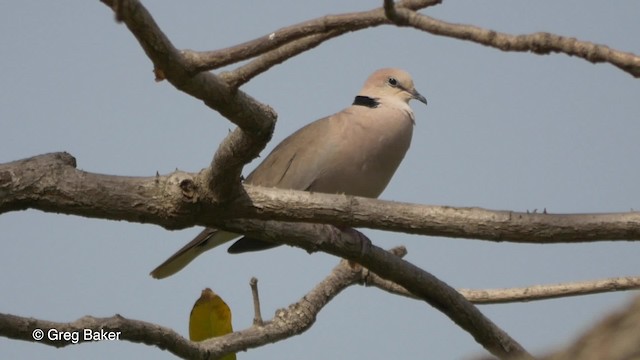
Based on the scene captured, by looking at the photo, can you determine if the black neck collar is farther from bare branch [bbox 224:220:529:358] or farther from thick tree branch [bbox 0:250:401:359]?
bare branch [bbox 224:220:529:358]

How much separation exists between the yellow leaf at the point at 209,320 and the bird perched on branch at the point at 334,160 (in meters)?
1.38

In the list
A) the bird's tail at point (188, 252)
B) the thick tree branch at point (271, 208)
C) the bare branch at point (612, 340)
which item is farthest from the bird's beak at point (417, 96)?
the bare branch at point (612, 340)

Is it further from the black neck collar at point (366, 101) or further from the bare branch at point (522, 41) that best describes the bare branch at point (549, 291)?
the bare branch at point (522, 41)

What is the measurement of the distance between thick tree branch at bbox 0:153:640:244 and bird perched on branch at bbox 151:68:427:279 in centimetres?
229

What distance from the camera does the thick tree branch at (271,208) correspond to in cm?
292

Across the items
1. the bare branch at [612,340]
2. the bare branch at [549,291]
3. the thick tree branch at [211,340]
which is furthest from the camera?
the bare branch at [549,291]

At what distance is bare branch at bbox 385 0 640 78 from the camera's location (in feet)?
7.89

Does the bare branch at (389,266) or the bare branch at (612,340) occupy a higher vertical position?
the bare branch at (389,266)

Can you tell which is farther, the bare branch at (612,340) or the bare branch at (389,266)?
the bare branch at (389,266)

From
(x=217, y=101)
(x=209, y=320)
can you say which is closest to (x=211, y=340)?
(x=209, y=320)

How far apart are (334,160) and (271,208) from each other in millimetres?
2621

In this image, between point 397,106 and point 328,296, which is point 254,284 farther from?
point 397,106

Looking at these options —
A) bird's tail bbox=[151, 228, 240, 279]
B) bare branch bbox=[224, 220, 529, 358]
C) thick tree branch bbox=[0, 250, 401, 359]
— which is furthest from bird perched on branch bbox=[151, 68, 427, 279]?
bare branch bbox=[224, 220, 529, 358]

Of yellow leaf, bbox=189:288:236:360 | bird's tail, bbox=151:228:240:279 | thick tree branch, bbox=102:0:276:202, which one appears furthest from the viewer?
bird's tail, bbox=151:228:240:279
